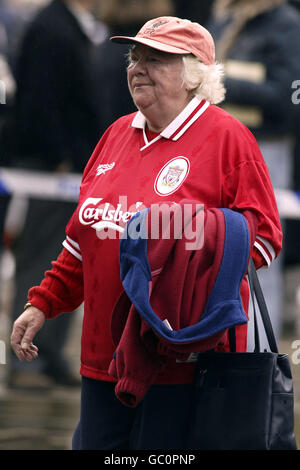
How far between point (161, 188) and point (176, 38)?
47 cm

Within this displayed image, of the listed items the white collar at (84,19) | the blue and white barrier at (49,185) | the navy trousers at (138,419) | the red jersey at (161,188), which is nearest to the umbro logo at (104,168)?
the red jersey at (161,188)

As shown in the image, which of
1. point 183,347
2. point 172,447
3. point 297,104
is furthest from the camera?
point 297,104

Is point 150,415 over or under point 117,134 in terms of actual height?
under

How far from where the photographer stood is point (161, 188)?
10.9 feet

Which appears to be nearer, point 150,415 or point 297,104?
point 150,415

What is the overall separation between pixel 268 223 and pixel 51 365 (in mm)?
3776

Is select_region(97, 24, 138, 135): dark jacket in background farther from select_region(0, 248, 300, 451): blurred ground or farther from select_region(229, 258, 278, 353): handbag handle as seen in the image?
select_region(229, 258, 278, 353): handbag handle

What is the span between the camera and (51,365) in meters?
6.85

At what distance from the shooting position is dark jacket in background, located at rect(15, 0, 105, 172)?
271 inches

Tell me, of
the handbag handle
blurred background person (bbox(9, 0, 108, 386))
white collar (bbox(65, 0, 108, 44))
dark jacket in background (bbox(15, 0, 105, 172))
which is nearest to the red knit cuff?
the handbag handle

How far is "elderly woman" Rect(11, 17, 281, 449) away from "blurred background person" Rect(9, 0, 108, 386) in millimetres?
3319

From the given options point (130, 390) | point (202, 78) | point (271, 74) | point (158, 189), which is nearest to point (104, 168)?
point (158, 189)
